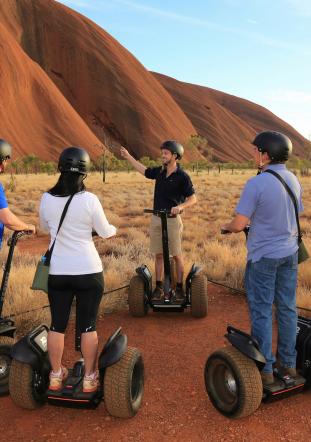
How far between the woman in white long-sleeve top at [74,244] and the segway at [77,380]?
0.69 feet

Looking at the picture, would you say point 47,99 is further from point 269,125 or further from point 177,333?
point 269,125

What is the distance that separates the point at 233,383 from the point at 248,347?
0.38 m

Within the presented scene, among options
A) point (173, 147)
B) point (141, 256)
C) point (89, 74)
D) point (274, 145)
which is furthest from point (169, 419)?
point (89, 74)

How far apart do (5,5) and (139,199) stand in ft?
234

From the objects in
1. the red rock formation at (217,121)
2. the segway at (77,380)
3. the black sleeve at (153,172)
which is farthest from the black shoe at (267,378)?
the red rock formation at (217,121)

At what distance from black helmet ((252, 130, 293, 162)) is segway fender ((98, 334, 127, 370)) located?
5.82 ft

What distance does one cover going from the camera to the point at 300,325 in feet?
13.0

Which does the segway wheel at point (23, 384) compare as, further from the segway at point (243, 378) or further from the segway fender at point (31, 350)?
the segway at point (243, 378)

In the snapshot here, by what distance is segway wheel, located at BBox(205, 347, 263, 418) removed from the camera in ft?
10.6

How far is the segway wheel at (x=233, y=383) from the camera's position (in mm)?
3236

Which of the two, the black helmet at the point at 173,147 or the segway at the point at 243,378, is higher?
the black helmet at the point at 173,147

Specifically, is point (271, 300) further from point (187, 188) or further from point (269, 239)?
point (187, 188)

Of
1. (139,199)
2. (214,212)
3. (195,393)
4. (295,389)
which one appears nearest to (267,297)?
(295,389)

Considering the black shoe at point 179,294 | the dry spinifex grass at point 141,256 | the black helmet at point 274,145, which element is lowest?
the dry spinifex grass at point 141,256
